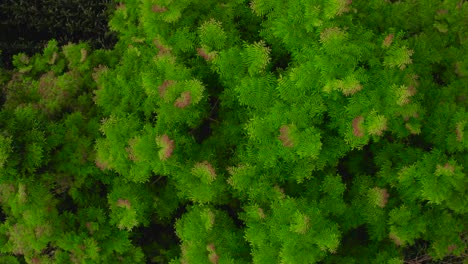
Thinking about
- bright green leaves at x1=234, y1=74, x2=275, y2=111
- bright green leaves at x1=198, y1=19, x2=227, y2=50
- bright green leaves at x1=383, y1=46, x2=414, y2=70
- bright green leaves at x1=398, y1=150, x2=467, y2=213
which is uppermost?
bright green leaves at x1=383, y1=46, x2=414, y2=70

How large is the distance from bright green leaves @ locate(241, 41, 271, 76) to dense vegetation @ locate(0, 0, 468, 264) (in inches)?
0.6

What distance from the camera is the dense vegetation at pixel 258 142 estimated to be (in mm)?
4414

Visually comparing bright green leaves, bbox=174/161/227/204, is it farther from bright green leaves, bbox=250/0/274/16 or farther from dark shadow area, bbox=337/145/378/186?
bright green leaves, bbox=250/0/274/16

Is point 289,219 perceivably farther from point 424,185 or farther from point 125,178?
point 125,178

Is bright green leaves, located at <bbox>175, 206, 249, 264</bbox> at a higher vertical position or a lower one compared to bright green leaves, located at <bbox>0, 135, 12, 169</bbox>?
lower

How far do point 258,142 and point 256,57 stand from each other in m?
0.91

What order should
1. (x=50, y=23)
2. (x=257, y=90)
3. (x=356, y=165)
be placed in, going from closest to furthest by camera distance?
(x=257, y=90) → (x=356, y=165) → (x=50, y=23)

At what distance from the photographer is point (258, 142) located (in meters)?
4.62

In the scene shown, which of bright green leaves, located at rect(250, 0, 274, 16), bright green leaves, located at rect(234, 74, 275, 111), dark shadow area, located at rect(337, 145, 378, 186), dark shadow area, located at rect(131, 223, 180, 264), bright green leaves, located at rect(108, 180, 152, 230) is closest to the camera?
bright green leaves, located at rect(234, 74, 275, 111)

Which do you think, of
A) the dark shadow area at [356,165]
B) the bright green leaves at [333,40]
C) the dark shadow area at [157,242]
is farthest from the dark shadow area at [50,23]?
the dark shadow area at [356,165]

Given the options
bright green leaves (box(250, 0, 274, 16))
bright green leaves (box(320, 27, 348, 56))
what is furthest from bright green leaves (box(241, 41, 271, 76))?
bright green leaves (box(320, 27, 348, 56))

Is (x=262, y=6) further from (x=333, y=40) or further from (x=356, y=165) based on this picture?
(x=356, y=165)

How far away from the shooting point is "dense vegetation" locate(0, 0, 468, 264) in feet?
14.5

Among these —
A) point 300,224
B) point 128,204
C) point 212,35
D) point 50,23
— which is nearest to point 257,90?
point 212,35
